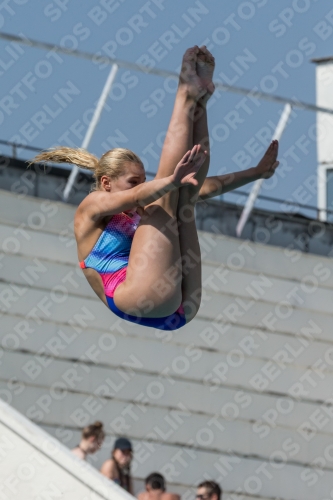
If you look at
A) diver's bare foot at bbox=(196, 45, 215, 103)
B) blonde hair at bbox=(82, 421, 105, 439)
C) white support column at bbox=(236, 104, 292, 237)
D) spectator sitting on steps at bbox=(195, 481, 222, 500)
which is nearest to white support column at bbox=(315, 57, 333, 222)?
white support column at bbox=(236, 104, 292, 237)

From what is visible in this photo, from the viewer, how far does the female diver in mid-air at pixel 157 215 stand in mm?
3953

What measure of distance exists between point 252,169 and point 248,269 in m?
3.18

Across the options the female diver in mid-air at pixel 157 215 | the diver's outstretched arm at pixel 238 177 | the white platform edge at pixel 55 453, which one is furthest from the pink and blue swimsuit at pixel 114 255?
the white platform edge at pixel 55 453

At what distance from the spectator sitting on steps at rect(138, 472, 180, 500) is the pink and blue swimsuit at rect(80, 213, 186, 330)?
2.09 meters

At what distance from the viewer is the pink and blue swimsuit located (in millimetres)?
4250

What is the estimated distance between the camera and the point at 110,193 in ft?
13.4

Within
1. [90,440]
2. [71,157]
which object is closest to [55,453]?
[90,440]

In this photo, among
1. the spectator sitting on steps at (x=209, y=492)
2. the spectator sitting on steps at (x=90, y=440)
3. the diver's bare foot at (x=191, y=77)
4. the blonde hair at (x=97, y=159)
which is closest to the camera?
the diver's bare foot at (x=191, y=77)

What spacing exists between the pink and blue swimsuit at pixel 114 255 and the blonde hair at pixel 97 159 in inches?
Answer: 7.4

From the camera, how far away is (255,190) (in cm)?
752

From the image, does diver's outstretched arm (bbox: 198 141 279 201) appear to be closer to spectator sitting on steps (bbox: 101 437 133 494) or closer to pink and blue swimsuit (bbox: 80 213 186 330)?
pink and blue swimsuit (bbox: 80 213 186 330)

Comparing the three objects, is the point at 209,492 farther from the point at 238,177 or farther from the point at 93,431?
Answer: the point at 238,177

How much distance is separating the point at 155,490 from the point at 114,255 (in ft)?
7.45

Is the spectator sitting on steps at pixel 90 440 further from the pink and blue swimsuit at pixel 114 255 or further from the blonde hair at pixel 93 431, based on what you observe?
the pink and blue swimsuit at pixel 114 255
